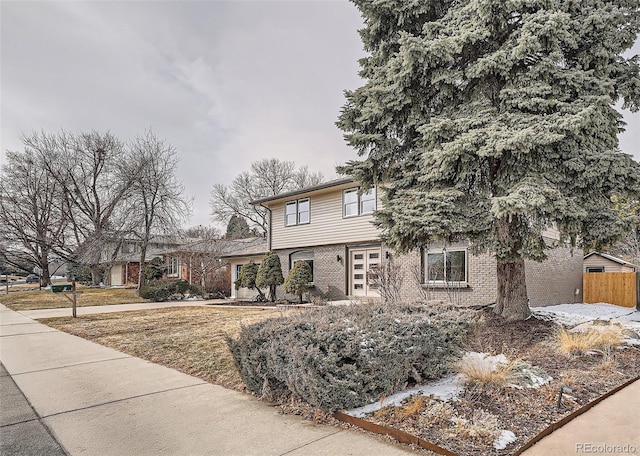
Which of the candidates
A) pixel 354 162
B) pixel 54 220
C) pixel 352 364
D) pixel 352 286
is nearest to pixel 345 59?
pixel 354 162

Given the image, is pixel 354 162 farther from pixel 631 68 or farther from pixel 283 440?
pixel 283 440

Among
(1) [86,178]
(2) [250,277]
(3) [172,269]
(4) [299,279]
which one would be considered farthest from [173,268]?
(4) [299,279]

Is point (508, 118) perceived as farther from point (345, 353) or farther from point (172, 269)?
point (172, 269)

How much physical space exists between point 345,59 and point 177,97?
17.0 feet

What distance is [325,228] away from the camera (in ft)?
52.9

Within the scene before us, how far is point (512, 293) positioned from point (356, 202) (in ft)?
26.0

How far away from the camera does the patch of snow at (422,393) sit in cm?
372

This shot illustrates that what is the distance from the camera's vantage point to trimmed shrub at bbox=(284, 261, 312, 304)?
51.4 ft

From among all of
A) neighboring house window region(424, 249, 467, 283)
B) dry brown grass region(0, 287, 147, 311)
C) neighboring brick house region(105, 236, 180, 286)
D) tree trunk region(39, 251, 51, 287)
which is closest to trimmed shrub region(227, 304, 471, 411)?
neighboring house window region(424, 249, 467, 283)

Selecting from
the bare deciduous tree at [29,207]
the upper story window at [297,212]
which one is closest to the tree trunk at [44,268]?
the bare deciduous tree at [29,207]

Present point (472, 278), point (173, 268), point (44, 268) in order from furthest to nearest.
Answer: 1. point (173, 268)
2. point (44, 268)
3. point (472, 278)

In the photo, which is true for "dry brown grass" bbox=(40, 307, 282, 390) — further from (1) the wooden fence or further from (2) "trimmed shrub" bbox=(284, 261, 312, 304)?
(1) the wooden fence

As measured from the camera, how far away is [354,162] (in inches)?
336

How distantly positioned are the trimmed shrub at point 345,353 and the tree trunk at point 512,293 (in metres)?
3.43
